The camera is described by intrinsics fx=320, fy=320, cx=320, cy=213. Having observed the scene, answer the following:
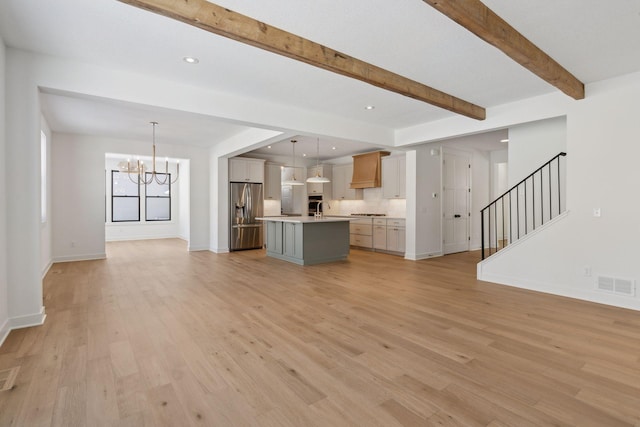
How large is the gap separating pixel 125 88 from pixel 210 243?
5709mm

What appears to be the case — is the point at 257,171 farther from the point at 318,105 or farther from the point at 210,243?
the point at 318,105

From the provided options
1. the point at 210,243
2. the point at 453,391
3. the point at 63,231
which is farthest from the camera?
the point at 210,243

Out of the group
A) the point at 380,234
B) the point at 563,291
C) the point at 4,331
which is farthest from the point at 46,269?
the point at 563,291

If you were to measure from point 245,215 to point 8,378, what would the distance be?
6.58 m

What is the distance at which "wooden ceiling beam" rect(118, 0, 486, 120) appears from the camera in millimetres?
2230

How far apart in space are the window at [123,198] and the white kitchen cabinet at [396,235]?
8685mm

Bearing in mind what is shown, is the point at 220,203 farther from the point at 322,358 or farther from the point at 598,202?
the point at 598,202

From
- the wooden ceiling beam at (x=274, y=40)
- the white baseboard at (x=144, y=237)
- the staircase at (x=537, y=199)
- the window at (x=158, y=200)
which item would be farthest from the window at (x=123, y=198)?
the staircase at (x=537, y=199)

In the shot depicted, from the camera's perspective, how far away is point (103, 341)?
9.58 ft

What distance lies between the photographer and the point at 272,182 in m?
9.59

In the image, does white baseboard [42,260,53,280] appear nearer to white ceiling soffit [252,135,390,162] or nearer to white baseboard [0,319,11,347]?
white baseboard [0,319,11,347]

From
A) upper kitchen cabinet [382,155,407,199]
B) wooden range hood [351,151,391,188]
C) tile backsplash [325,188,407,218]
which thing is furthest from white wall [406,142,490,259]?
wooden range hood [351,151,391,188]

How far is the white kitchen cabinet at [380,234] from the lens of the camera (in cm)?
831

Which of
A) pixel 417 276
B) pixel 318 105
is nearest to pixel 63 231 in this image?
pixel 318 105
